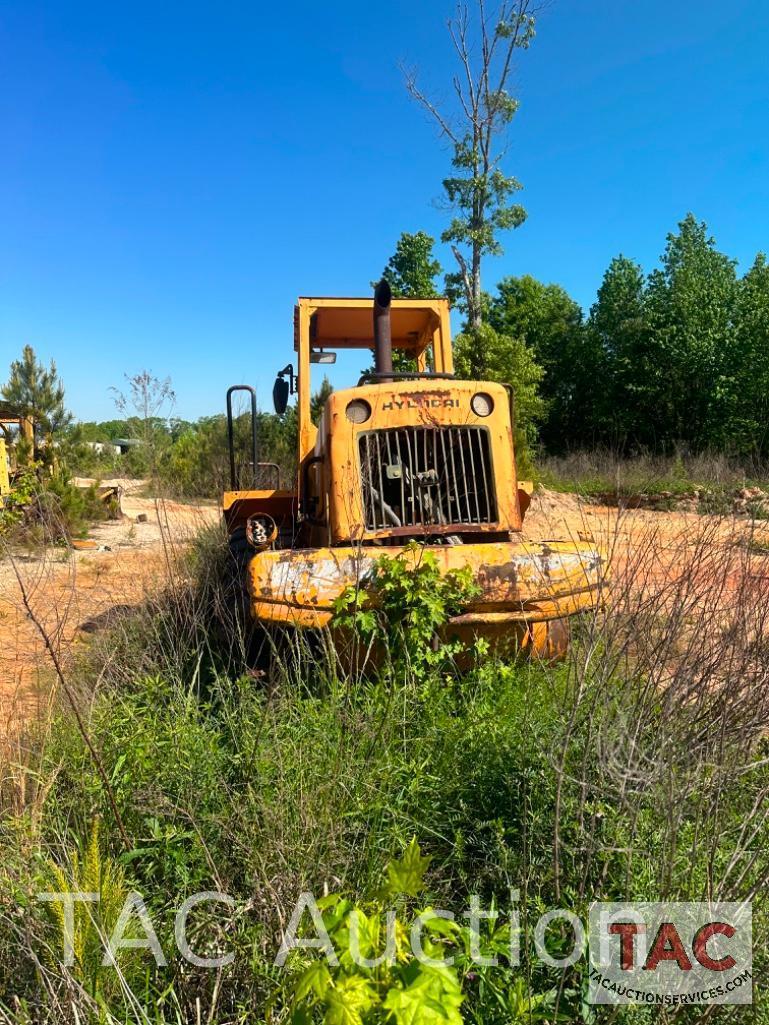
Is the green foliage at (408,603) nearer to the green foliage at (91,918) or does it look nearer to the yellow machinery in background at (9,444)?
the green foliage at (91,918)

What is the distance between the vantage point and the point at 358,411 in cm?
395

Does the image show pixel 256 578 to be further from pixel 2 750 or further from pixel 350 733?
pixel 2 750

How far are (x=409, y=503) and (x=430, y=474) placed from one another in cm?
26

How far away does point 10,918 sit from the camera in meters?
1.93

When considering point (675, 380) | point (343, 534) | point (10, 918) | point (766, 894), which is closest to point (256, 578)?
point (343, 534)

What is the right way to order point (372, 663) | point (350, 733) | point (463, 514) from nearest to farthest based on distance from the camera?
point (350, 733) < point (372, 663) < point (463, 514)

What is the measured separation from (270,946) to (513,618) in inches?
75.1

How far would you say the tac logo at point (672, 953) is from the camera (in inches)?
67.4

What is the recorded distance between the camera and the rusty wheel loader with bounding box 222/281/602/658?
3.31m

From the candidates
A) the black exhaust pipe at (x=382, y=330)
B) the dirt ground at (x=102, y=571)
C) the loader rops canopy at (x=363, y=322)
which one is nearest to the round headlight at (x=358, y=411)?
the black exhaust pipe at (x=382, y=330)

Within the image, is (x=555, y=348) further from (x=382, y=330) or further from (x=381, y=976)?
(x=381, y=976)

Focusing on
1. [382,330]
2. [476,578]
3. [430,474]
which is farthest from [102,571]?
[476,578]

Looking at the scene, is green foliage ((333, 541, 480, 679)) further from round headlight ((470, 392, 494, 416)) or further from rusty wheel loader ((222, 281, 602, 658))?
round headlight ((470, 392, 494, 416))

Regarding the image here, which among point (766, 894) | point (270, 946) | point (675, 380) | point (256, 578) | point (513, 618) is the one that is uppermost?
point (675, 380)
